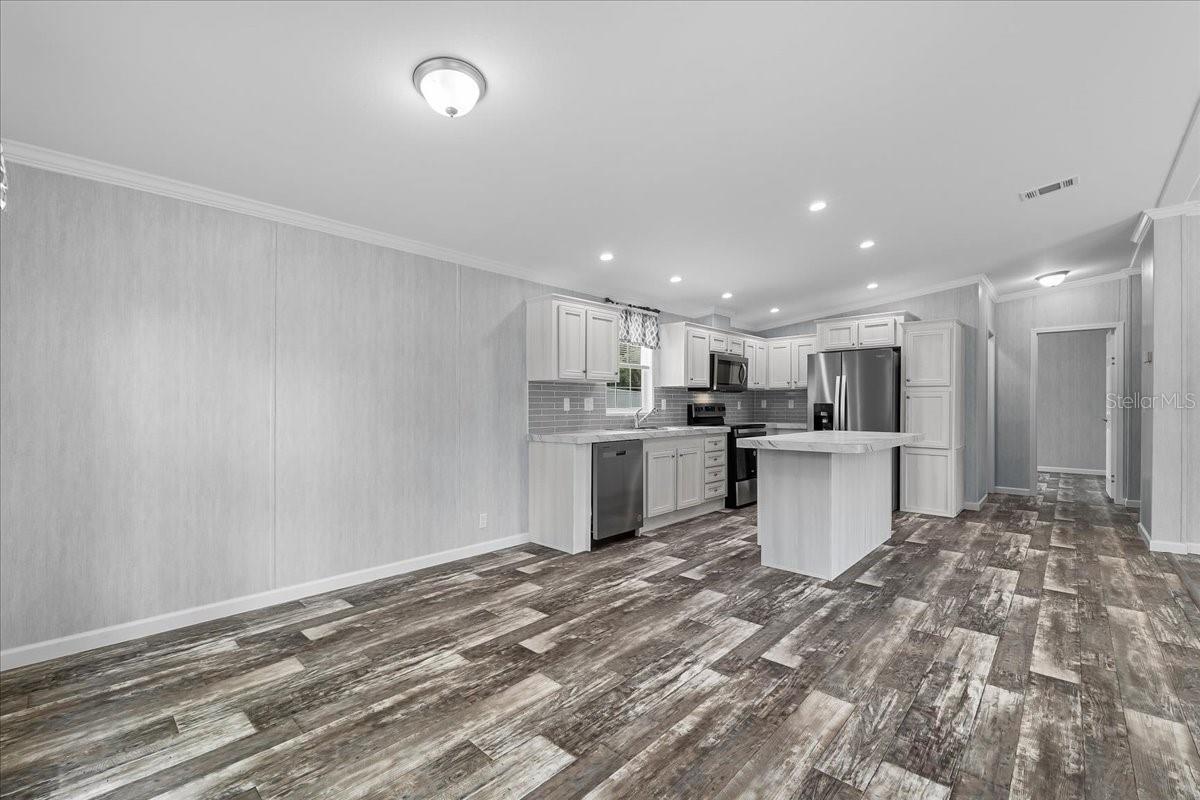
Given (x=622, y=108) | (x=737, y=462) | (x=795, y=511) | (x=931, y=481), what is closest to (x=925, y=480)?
(x=931, y=481)

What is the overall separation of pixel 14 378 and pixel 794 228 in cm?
489

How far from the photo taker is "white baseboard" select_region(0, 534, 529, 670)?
2.51 m

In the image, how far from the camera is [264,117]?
233 centimetres

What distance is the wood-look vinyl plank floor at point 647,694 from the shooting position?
1.70 meters

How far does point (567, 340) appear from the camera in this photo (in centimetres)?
463

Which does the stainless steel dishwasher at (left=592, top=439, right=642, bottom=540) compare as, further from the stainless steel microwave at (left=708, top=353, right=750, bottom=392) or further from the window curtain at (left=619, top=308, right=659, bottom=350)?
the stainless steel microwave at (left=708, top=353, right=750, bottom=392)

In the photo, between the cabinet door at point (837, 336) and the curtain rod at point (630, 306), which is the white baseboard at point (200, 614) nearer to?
the curtain rod at point (630, 306)

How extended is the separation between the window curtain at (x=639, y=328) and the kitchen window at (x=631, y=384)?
10 centimetres

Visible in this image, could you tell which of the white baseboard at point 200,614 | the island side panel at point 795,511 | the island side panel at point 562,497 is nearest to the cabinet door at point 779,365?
the island side panel at point 795,511

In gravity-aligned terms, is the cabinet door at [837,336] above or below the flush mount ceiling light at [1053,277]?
below

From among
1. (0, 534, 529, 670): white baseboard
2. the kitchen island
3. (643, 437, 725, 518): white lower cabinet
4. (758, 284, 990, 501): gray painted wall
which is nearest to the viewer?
(0, 534, 529, 670): white baseboard

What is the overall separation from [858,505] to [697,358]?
268cm

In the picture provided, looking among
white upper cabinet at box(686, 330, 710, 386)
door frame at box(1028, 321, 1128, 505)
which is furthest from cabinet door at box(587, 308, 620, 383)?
door frame at box(1028, 321, 1128, 505)

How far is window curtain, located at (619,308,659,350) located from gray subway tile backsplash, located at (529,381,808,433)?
2.02 feet
